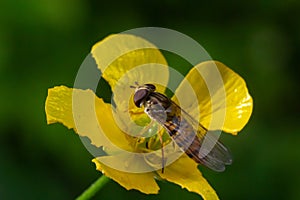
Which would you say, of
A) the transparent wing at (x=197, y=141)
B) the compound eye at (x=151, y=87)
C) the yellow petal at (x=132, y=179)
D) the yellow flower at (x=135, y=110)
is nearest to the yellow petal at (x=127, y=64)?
the yellow flower at (x=135, y=110)

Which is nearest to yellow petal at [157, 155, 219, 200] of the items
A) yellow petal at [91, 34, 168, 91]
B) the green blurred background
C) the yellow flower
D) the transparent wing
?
the yellow flower

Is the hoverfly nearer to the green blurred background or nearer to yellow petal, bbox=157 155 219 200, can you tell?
yellow petal, bbox=157 155 219 200

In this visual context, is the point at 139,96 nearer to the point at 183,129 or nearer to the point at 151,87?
the point at 151,87

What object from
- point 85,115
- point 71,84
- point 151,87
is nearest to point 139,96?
point 151,87
